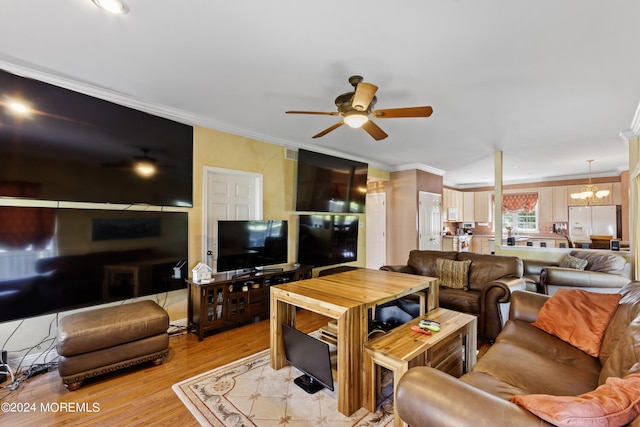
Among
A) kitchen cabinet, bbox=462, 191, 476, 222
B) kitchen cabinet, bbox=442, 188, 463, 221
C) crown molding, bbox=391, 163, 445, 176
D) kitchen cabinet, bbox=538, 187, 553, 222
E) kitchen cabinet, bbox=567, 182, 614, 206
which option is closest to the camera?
crown molding, bbox=391, 163, 445, 176

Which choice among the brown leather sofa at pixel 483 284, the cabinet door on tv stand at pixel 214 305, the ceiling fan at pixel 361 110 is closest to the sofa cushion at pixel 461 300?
the brown leather sofa at pixel 483 284

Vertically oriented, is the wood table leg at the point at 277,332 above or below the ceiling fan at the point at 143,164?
below

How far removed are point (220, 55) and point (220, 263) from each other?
7.46 ft

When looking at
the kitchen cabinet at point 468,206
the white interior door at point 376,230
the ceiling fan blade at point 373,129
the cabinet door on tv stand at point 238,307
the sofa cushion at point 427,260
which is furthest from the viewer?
the kitchen cabinet at point 468,206

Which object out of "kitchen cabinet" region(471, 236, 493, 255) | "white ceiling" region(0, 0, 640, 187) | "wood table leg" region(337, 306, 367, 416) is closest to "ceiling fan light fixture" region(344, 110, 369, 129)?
"white ceiling" region(0, 0, 640, 187)

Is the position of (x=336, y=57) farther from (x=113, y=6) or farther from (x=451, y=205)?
(x=451, y=205)

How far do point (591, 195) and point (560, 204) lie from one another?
44.1 inches

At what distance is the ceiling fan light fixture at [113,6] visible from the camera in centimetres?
169

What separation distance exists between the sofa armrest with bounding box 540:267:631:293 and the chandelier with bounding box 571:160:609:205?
3.84 m

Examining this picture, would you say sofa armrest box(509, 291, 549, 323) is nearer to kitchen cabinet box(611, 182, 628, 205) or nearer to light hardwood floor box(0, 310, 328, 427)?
light hardwood floor box(0, 310, 328, 427)

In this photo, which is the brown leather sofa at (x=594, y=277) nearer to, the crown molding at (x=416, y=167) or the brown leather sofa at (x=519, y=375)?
the brown leather sofa at (x=519, y=375)

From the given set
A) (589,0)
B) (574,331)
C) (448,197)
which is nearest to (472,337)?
(574,331)

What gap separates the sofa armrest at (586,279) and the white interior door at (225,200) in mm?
3978

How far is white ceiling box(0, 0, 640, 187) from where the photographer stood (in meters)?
1.78
